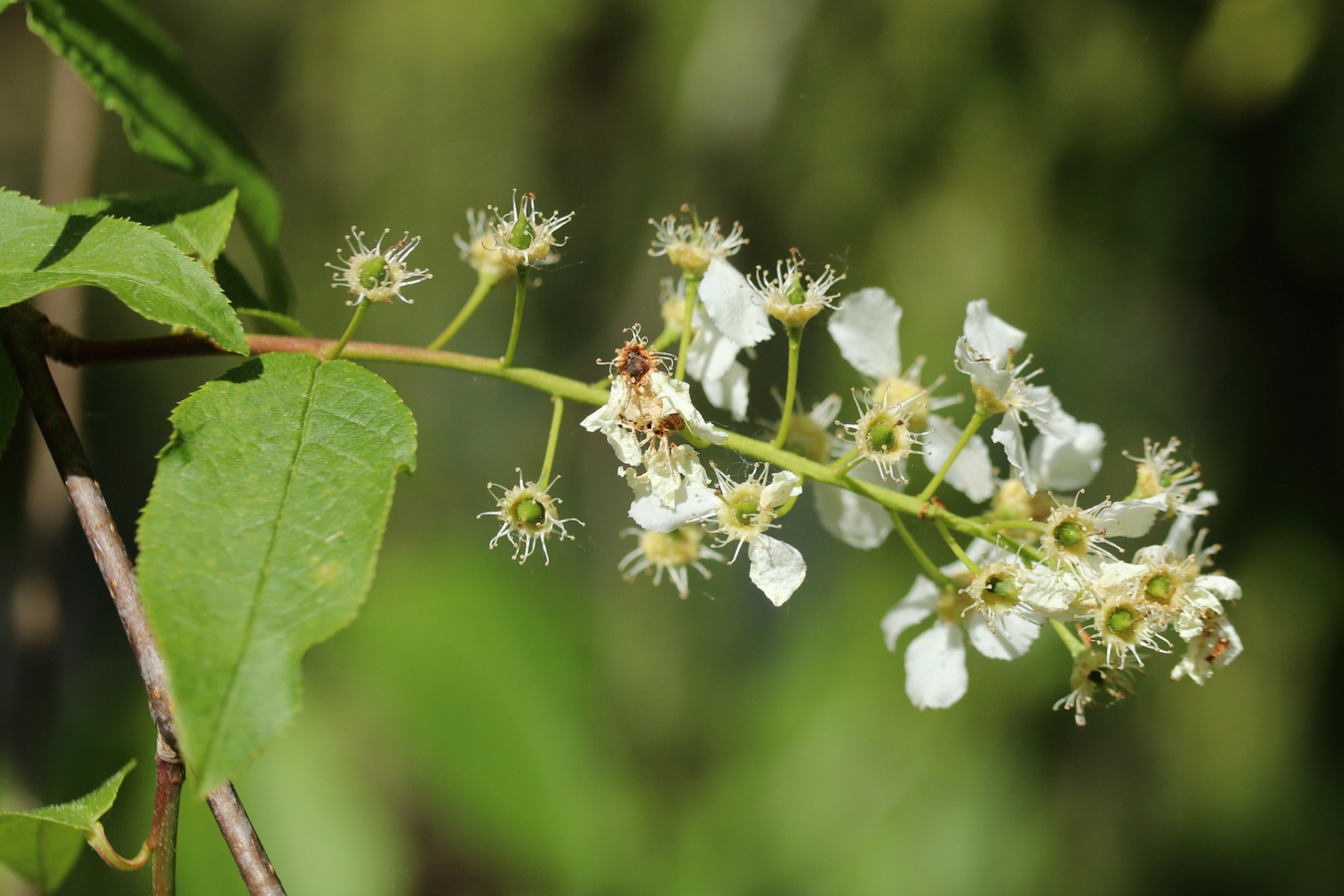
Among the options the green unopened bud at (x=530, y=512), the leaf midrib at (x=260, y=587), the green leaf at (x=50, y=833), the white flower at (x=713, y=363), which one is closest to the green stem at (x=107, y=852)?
the green leaf at (x=50, y=833)

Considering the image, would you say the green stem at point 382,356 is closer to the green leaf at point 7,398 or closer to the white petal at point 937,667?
the green leaf at point 7,398

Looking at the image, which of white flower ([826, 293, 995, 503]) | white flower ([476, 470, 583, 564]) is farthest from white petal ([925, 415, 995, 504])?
white flower ([476, 470, 583, 564])

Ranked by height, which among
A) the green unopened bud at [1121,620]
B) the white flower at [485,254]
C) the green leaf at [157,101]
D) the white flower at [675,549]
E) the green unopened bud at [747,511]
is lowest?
the green unopened bud at [1121,620]

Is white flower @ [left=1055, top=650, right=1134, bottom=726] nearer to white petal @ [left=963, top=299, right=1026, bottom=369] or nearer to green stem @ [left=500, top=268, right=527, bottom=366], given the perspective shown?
white petal @ [left=963, top=299, right=1026, bottom=369]

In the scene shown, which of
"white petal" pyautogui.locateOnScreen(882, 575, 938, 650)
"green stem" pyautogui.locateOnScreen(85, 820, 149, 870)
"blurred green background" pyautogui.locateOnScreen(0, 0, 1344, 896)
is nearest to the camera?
"green stem" pyautogui.locateOnScreen(85, 820, 149, 870)

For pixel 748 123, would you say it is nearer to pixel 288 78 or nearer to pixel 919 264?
pixel 919 264

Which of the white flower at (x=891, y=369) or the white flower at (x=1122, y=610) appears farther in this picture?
the white flower at (x=891, y=369)
